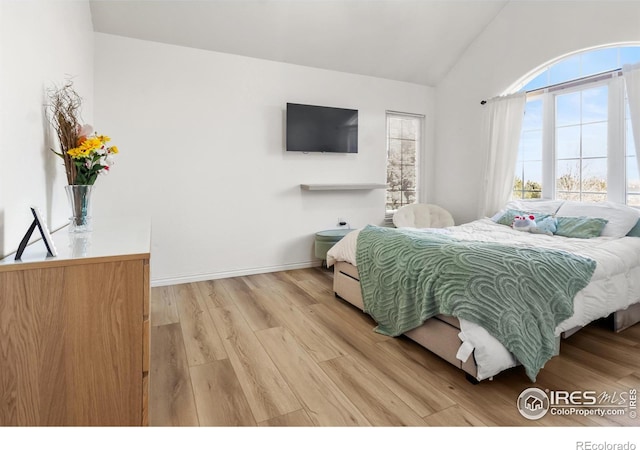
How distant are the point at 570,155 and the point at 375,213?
7.46 feet

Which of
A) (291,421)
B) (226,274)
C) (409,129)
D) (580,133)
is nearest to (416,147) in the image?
(409,129)

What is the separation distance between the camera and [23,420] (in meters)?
1.20

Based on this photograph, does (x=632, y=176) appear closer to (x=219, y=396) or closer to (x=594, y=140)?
(x=594, y=140)

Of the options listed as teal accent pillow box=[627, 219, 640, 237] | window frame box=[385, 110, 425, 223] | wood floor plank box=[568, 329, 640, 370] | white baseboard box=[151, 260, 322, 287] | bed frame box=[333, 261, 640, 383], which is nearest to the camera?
bed frame box=[333, 261, 640, 383]

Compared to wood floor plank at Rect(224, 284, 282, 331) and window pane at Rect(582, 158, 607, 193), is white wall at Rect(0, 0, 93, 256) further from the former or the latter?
window pane at Rect(582, 158, 607, 193)

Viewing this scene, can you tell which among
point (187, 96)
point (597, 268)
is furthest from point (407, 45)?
point (597, 268)

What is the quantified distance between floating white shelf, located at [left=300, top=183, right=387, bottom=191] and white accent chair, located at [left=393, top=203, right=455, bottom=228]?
1.48 ft

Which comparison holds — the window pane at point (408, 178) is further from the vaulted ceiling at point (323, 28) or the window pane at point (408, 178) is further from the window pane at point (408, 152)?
the vaulted ceiling at point (323, 28)

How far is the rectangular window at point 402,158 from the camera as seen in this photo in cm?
495

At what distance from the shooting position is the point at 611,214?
3051mm

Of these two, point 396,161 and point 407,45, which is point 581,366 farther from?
point 407,45

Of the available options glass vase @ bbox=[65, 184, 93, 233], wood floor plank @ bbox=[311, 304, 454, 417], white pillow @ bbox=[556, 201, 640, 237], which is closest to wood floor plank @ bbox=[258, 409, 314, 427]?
wood floor plank @ bbox=[311, 304, 454, 417]

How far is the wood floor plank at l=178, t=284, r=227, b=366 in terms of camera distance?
2.18m

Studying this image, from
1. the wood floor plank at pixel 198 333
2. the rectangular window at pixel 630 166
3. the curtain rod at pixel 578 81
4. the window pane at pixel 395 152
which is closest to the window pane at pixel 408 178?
the window pane at pixel 395 152
